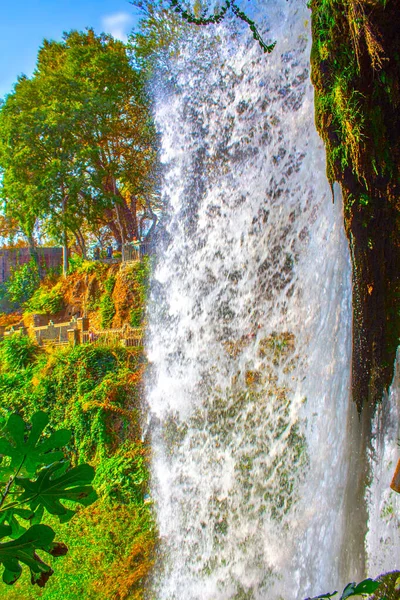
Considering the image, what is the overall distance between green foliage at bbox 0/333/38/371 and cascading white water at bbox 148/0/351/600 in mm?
5946

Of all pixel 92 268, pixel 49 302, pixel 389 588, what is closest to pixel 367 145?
pixel 389 588

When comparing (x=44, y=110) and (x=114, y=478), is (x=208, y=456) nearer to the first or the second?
(x=114, y=478)

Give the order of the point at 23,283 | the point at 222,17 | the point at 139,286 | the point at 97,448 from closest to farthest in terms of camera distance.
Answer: the point at 222,17 → the point at 97,448 → the point at 139,286 → the point at 23,283

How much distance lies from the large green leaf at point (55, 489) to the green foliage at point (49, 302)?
715 inches

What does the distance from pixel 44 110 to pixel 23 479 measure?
1831 centimetres

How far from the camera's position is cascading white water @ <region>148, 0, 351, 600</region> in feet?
15.1

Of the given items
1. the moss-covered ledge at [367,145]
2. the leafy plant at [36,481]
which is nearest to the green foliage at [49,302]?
the moss-covered ledge at [367,145]

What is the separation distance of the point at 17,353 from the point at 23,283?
8242 millimetres

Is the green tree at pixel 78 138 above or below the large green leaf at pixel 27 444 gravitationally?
above

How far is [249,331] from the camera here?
6227mm

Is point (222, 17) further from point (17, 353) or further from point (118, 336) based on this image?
point (17, 353)

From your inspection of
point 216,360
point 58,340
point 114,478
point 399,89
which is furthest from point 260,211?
point 58,340

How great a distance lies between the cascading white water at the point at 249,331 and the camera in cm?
461

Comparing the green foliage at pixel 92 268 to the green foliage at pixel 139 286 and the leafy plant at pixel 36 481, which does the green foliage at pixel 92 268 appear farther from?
the leafy plant at pixel 36 481
